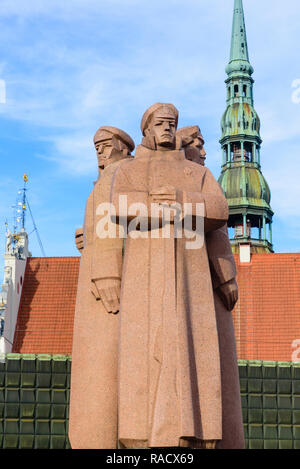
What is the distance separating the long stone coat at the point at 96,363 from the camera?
8500mm

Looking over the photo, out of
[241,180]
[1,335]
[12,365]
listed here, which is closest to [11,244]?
[1,335]

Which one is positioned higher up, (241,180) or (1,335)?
(241,180)

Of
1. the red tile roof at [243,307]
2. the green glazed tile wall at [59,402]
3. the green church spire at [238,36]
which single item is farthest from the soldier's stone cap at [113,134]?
the green church spire at [238,36]

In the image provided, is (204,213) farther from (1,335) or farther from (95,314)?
(1,335)

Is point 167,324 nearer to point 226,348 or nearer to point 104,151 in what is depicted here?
point 226,348

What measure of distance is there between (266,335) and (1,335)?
1051cm

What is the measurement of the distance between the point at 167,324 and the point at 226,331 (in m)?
1.01

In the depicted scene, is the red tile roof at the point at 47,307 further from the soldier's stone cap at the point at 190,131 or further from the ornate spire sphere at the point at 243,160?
the soldier's stone cap at the point at 190,131

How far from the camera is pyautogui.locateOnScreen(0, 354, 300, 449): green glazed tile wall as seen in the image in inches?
837

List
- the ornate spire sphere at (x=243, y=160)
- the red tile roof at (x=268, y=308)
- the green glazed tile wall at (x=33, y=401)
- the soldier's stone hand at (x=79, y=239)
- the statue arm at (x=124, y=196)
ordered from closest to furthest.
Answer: the statue arm at (x=124, y=196) → the soldier's stone hand at (x=79, y=239) → the green glazed tile wall at (x=33, y=401) → the red tile roof at (x=268, y=308) → the ornate spire sphere at (x=243, y=160)

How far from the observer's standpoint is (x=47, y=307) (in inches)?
1510

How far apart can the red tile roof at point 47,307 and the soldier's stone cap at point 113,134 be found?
26.1m

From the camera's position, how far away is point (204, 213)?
833cm

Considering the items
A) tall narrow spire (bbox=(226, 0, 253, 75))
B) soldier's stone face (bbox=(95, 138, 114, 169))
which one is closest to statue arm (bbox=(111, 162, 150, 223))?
soldier's stone face (bbox=(95, 138, 114, 169))
